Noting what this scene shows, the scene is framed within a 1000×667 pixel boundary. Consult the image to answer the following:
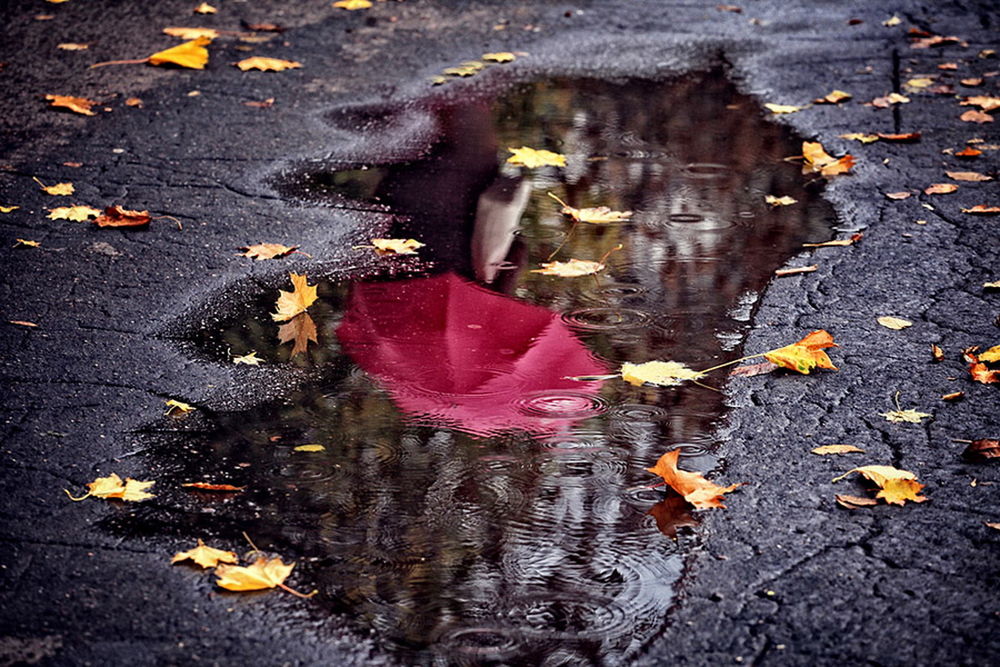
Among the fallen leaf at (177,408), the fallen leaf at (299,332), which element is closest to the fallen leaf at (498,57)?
the fallen leaf at (299,332)

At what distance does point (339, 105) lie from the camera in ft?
19.8

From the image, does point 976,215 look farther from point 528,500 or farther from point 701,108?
point 528,500

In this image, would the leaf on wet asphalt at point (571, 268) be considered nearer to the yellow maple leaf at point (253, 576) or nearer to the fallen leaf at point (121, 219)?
the fallen leaf at point (121, 219)

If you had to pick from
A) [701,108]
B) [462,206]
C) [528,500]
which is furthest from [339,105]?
[528,500]

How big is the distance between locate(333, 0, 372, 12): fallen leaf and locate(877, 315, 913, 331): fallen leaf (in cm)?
529

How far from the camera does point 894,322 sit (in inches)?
146

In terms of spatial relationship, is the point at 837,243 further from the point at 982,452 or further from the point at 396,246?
the point at 396,246

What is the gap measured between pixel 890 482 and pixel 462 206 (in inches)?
96.9

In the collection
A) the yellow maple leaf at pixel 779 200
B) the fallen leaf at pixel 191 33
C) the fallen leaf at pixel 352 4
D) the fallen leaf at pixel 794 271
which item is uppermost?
the fallen leaf at pixel 352 4

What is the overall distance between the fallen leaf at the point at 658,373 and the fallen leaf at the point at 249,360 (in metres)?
1.17

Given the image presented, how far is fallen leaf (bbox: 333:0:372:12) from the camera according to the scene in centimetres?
788

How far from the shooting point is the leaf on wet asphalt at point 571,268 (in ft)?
13.6

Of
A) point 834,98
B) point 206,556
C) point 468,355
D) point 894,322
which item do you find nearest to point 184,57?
point 834,98

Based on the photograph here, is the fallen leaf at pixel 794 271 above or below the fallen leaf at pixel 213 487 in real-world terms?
above
